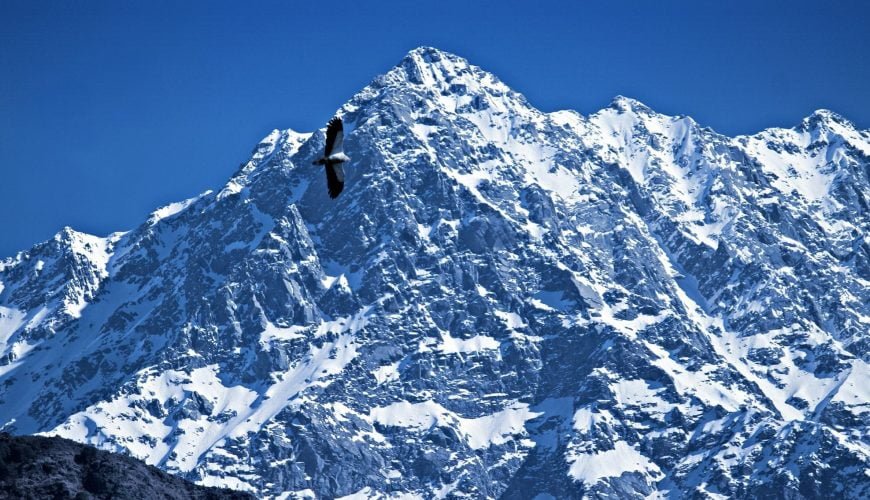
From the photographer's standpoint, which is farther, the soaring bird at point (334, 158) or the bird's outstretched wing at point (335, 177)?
the bird's outstretched wing at point (335, 177)

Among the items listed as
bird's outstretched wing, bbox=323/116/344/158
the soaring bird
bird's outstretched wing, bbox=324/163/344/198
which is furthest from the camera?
bird's outstretched wing, bbox=323/116/344/158

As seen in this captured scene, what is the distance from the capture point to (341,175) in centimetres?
15250

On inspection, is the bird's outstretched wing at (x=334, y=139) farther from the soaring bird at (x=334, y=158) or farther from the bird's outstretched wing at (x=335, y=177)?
the bird's outstretched wing at (x=335, y=177)

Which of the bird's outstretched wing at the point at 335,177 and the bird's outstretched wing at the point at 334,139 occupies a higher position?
the bird's outstretched wing at the point at 334,139

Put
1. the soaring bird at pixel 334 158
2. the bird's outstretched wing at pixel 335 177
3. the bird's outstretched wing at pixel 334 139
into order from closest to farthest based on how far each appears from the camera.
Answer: the soaring bird at pixel 334 158 → the bird's outstretched wing at pixel 335 177 → the bird's outstretched wing at pixel 334 139

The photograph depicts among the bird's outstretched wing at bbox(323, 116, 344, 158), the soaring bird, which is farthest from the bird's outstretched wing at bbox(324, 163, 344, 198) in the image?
the bird's outstretched wing at bbox(323, 116, 344, 158)

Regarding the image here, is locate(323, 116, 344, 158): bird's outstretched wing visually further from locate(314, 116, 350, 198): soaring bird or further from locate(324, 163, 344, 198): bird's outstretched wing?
locate(324, 163, 344, 198): bird's outstretched wing

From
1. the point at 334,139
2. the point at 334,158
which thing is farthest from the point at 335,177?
the point at 334,139

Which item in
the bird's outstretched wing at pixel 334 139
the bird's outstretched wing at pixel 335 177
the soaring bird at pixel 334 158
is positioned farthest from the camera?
the bird's outstretched wing at pixel 334 139

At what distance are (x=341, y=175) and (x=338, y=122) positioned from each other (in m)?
3.67

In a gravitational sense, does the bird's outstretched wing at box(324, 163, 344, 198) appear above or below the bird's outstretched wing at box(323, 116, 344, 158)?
below

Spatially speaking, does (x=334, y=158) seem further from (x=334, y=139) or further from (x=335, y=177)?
(x=335, y=177)

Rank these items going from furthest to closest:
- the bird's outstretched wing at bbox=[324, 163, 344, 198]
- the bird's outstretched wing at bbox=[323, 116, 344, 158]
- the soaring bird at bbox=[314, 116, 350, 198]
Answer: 1. the bird's outstretched wing at bbox=[323, 116, 344, 158]
2. the bird's outstretched wing at bbox=[324, 163, 344, 198]
3. the soaring bird at bbox=[314, 116, 350, 198]

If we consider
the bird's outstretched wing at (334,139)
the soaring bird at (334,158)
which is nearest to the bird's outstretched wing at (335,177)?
the soaring bird at (334,158)
